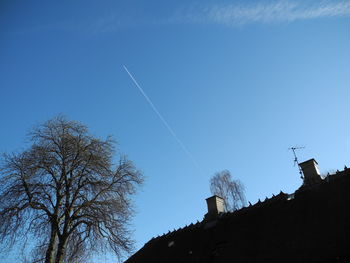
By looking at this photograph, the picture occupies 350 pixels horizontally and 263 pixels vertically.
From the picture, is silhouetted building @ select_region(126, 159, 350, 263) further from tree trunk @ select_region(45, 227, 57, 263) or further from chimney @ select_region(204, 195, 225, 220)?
tree trunk @ select_region(45, 227, 57, 263)

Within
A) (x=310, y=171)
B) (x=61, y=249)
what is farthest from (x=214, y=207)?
(x=61, y=249)

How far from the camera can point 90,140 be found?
60.5ft

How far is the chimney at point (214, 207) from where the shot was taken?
50.2ft

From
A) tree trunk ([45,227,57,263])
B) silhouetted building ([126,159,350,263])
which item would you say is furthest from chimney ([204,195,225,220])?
tree trunk ([45,227,57,263])

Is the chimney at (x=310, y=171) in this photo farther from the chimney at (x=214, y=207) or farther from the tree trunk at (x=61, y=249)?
the tree trunk at (x=61, y=249)

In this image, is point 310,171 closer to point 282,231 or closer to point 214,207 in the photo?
point 282,231

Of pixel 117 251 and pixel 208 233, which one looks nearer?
pixel 208 233

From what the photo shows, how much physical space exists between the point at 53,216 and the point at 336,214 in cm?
1485

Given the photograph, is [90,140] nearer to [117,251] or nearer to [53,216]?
[53,216]

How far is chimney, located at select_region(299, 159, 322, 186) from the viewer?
1285 cm

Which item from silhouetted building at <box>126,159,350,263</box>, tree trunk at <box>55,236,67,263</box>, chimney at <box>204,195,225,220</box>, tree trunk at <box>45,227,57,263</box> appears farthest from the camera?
chimney at <box>204,195,225,220</box>

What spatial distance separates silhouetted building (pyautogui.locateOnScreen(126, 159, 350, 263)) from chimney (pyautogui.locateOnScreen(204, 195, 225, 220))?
6 centimetres

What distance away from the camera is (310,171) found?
1323 cm

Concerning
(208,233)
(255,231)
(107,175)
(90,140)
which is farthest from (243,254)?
(90,140)
